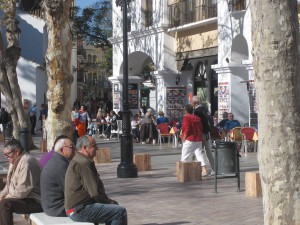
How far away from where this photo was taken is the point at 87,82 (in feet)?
308

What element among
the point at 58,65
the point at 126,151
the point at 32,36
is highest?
the point at 32,36

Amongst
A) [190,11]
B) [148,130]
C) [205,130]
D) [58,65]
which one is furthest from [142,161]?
[190,11]

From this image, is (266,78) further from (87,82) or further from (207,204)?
(87,82)

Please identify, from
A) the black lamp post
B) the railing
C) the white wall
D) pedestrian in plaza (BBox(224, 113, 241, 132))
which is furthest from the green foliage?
the black lamp post

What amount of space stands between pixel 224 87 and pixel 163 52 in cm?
598

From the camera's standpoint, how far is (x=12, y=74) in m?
25.0

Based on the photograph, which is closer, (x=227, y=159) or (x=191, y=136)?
(x=227, y=159)

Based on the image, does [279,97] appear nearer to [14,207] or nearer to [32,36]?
[14,207]

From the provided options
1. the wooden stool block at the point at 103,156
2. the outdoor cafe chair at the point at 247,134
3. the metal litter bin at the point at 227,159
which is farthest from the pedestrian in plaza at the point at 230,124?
the metal litter bin at the point at 227,159

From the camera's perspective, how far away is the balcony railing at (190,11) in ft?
94.6

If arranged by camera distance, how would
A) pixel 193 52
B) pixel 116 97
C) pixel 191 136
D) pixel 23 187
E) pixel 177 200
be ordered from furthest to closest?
pixel 116 97 < pixel 193 52 < pixel 191 136 < pixel 177 200 < pixel 23 187

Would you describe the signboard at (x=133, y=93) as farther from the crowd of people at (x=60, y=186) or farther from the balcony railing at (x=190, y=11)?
the crowd of people at (x=60, y=186)

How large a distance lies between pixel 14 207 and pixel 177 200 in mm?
4088

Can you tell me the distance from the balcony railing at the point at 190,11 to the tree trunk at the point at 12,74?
7856mm
